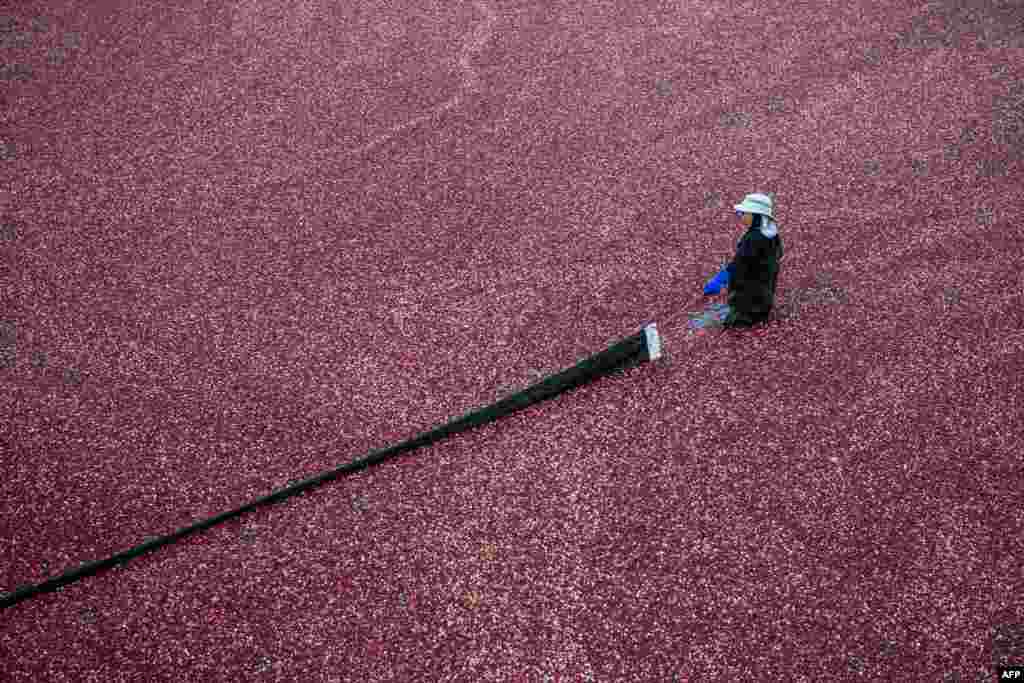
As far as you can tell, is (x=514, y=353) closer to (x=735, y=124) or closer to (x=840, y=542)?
(x=840, y=542)

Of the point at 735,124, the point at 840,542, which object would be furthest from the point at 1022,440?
the point at 735,124

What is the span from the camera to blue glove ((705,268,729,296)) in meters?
7.23

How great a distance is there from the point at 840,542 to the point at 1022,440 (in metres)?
1.85

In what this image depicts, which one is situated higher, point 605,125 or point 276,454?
point 605,125

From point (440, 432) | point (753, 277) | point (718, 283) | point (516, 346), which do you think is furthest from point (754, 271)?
point (440, 432)

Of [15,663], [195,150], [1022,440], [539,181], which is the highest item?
[195,150]

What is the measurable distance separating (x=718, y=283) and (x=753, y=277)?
17.2 inches

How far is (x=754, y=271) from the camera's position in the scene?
22.7 ft

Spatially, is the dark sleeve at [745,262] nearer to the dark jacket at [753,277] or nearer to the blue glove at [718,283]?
the dark jacket at [753,277]

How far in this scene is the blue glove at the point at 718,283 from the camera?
7.23m

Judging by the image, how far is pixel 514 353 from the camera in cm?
733

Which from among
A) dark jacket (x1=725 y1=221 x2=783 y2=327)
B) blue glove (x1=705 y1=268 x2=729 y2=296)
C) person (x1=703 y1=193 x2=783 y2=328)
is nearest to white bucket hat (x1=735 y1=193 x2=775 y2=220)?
person (x1=703 y1=193 x2=783 y2=328)

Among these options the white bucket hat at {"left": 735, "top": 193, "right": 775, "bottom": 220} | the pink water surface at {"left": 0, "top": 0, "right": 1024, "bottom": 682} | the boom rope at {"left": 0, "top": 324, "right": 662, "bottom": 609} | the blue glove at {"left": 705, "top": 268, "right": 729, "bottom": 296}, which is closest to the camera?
the pink water surface at {"left": 0, "top": 0, "right": 1024, "bottom": 682}

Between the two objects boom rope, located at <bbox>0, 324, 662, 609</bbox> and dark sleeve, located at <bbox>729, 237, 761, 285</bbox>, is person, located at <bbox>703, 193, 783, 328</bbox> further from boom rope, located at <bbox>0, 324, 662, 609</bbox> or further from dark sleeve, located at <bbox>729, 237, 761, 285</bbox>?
boom rope, located at <bbox>0, 324, 662, 609</bbox>
